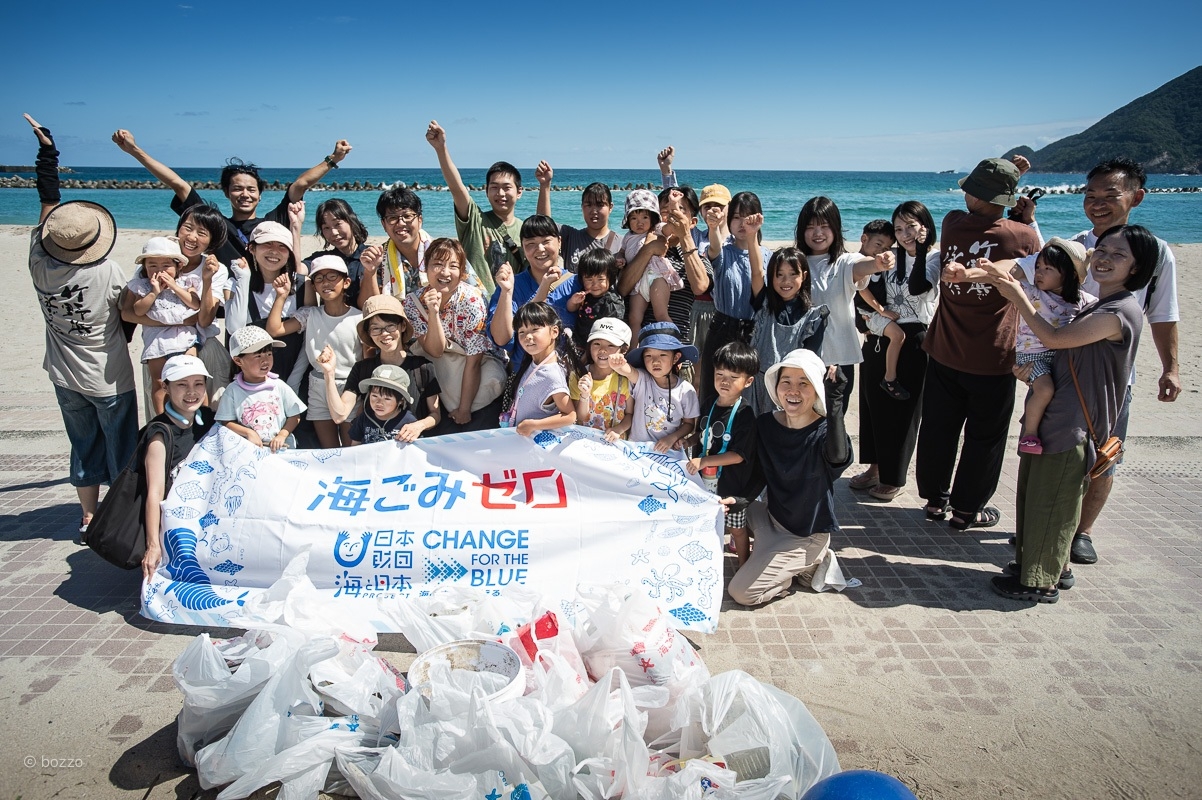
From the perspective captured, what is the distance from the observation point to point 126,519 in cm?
391

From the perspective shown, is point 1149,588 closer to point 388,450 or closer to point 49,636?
point 388,450

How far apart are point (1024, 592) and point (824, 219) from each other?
2.54 m

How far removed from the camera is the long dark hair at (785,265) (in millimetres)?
4461

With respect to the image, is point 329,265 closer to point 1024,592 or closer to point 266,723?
point 266,723

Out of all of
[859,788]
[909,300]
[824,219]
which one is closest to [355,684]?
[859,788]

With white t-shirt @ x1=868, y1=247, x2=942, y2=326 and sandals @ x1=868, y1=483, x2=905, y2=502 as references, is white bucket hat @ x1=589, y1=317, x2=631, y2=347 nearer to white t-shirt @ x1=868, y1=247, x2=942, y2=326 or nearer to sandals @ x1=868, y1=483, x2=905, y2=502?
white t-shirt @ x1=868, y1=247, x2=942, y2=326

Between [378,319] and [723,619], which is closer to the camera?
[723,619]

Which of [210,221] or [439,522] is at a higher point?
[210,221]

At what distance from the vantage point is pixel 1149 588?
4195 millimetres

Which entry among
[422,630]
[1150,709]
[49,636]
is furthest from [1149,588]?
[49,636]

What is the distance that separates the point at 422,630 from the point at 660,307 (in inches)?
105

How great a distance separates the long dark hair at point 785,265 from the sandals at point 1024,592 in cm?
196

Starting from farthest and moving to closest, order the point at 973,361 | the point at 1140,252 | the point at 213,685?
the point at 973,361 → the point at 1140,252 → the point at 213,685

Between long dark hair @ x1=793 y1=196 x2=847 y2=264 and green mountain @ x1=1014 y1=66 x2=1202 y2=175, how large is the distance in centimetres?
10175
